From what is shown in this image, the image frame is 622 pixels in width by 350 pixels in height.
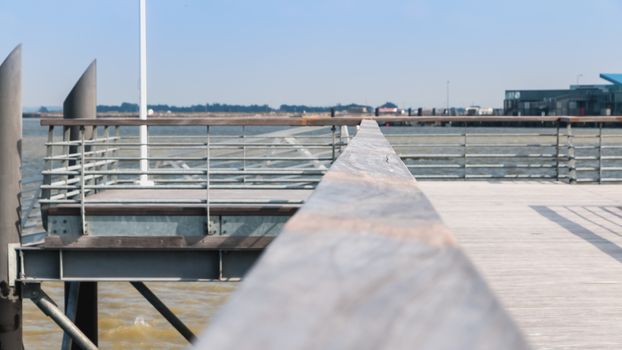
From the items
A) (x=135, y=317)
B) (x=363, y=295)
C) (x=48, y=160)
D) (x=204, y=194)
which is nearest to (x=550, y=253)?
(x=48, y=160)

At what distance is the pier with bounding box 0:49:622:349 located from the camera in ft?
2.65

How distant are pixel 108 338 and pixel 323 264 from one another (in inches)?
596

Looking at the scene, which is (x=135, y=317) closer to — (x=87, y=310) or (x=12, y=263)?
(x=87, y=310)

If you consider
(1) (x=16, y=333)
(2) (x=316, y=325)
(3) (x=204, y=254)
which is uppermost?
(2) (x=316, y=325)

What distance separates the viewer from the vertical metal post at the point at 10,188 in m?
9.02

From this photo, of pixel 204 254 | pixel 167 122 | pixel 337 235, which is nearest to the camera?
pixel 337 235

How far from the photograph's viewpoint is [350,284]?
0.93m

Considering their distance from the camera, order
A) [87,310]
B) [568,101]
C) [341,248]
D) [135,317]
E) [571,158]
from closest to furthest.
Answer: [341,248]
[87,310]
[571,158]
[135,317]
[568,101]

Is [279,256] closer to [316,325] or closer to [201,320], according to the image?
[316,325]

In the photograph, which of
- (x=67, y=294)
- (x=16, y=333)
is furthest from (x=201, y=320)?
(x=16, y=333)

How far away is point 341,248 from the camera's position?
1100 mm

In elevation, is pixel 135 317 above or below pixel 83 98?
below

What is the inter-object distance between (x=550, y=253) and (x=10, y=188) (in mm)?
5317

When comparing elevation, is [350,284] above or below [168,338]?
above
